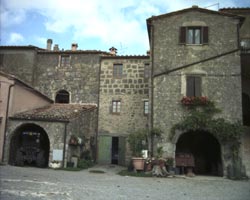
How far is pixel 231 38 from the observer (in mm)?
16922

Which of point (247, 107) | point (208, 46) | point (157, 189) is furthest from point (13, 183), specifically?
point (247, 107)

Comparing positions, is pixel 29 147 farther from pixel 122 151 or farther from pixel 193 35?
pixel 193 35

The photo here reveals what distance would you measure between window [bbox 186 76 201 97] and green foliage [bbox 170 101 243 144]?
2.52 ft

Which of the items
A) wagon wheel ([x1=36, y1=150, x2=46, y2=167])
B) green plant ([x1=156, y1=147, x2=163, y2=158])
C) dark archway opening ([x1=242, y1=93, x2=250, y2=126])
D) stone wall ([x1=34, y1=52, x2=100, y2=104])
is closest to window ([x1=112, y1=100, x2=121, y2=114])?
stone wall ([x1=34, y1=52, x2=100, y2=104])

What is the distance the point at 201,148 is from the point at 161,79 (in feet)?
17.7

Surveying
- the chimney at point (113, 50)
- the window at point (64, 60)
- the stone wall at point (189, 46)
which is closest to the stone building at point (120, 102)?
the chimney at point (113, 50)

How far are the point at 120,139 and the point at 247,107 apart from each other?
28.9 ft

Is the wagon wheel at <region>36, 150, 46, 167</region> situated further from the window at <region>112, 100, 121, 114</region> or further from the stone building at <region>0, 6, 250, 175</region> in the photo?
the window at <region>112, 100, 121, 114</region>

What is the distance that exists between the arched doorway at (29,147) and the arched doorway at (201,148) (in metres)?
8.14

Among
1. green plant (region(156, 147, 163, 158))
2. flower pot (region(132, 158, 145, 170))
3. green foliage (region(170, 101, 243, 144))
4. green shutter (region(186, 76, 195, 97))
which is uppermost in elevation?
green shutter (region(186, 76, 195, 97))

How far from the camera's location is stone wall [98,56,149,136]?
21016mm

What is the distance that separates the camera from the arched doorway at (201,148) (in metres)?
18.1

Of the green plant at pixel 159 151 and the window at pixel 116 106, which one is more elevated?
the window at pixel 116 106

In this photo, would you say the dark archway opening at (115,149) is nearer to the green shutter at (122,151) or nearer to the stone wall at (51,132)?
the green shutter at (122,151)
